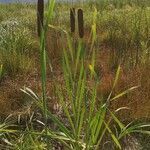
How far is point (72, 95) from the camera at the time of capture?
2400 millimetres

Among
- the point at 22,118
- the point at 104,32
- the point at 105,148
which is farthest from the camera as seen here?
the point at 104,32

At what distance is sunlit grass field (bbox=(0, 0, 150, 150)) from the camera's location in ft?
7.89

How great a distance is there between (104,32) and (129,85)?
4.14 meters

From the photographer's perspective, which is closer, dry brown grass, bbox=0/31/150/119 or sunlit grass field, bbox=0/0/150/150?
sunlit grass field, bbox=0/0/150/150

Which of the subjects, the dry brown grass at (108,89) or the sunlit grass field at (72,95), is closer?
the sunlit grass field at (72,95)

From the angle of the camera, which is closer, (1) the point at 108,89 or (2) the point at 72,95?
(2) the point at 72,95

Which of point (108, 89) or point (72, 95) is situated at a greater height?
point (72, 95)

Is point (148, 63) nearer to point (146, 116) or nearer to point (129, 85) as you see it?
point (129, 85)

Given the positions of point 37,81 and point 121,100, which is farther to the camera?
point 37,81

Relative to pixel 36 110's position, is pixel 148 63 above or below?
above

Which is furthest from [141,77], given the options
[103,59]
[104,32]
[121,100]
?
[104,32]

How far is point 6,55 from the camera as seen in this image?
5.37 metres

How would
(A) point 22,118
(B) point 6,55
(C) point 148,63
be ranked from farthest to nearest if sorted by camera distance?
(B) point 6,55
(C) point 148,63
(A) point 22,118

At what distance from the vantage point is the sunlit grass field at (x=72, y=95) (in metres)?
2.41
